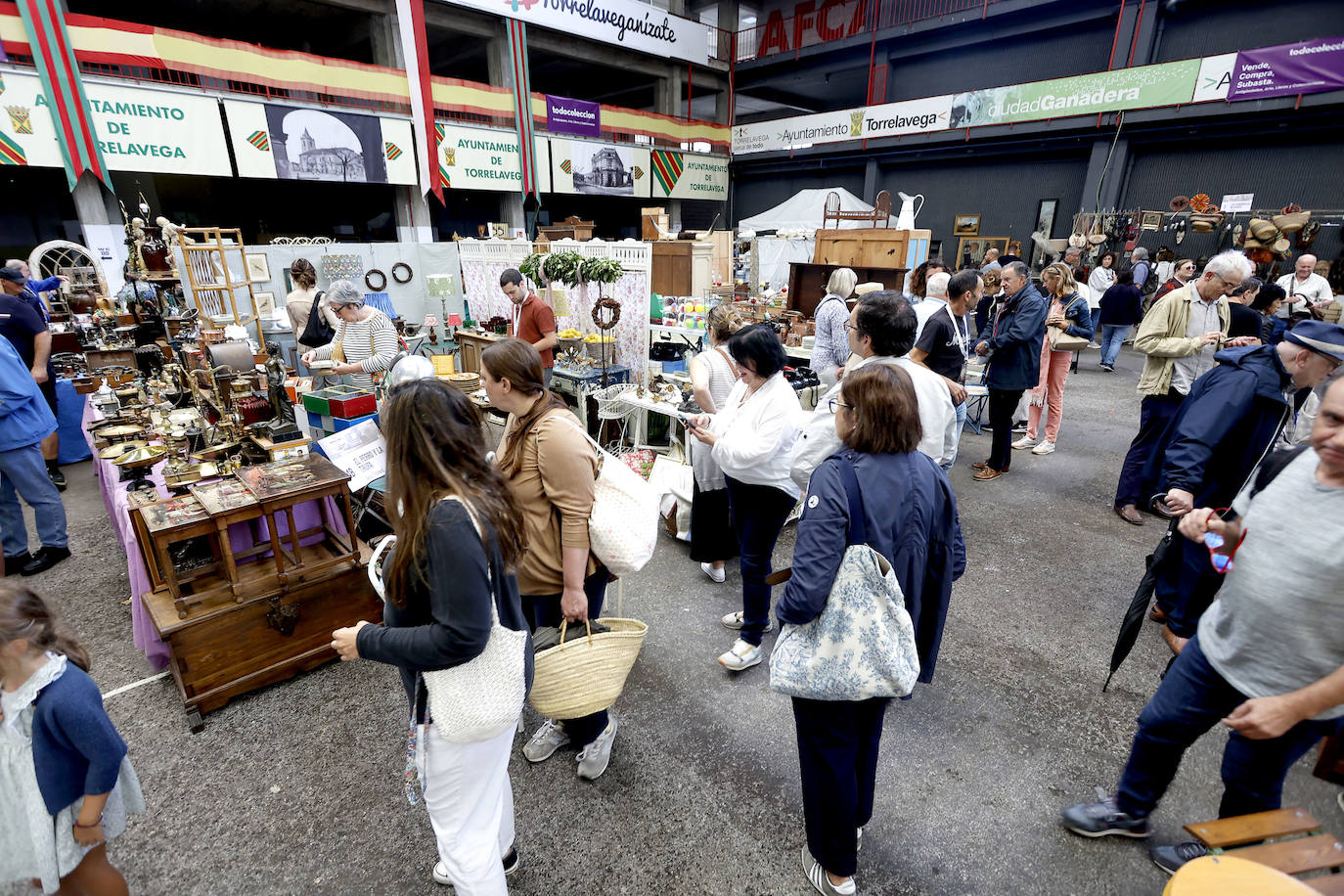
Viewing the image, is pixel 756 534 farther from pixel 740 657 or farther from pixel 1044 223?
pixel 1044 223

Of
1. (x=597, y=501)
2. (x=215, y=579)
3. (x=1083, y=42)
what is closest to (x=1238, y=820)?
(x=597, y=501)

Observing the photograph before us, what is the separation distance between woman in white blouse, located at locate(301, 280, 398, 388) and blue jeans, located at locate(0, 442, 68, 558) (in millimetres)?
1674

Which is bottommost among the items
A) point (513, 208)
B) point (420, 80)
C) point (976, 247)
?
point (976, 247)

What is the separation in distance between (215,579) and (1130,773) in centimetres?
397

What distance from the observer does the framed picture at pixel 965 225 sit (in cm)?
1466

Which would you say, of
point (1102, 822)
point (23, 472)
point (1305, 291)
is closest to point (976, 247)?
point (1305, 291)

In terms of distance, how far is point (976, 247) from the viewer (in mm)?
14664

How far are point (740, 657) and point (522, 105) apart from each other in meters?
14.8

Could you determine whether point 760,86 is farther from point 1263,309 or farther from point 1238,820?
point 1238,820

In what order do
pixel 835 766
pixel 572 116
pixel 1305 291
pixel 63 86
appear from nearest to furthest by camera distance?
pixel 835 766 → pixel 1305 291 → pixel 63 86 → pixel 572 116

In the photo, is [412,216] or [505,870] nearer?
[505,870]

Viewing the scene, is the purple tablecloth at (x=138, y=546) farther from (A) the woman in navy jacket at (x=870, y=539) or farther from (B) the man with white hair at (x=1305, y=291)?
(B) the man with white hair at (x=1305, y=291)

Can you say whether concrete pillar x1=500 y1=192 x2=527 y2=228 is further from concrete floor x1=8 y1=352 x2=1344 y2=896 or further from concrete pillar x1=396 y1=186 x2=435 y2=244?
concrete floor x1=8 y1=352 x2=1344 y2=896

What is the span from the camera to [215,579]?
9.72 ft
